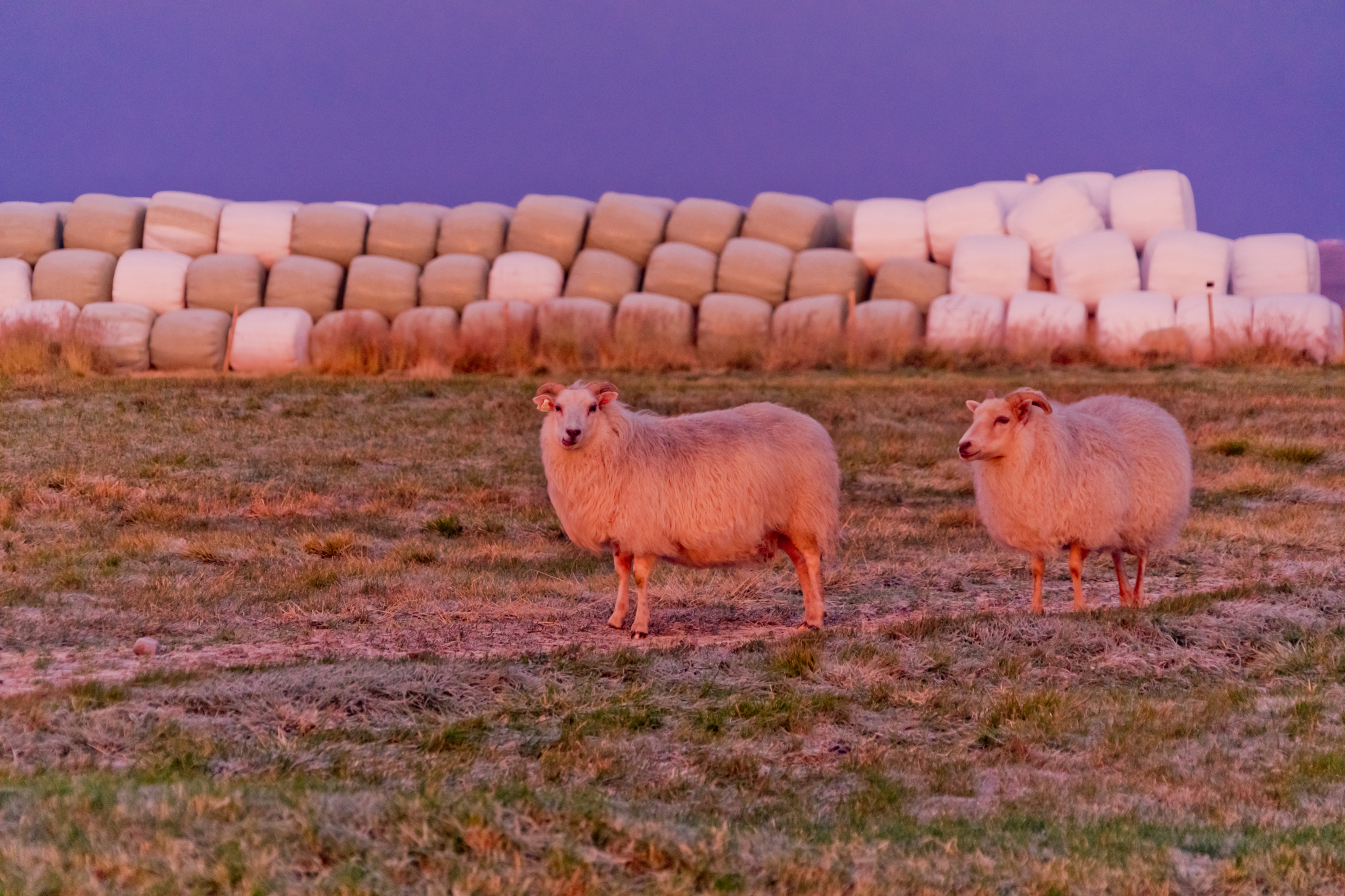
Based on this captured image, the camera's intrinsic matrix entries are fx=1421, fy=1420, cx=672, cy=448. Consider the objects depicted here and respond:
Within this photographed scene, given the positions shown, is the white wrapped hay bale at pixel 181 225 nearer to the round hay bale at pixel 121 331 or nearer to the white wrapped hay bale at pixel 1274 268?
the round hay bale at pixel 121 331

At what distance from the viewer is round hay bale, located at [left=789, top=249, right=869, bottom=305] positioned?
2578cm

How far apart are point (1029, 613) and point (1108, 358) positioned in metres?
16.4

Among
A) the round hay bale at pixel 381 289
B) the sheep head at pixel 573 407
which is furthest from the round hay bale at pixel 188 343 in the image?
the sheep head at pixel 573 407

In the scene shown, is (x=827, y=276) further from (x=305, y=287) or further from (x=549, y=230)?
(x=305, y=287)

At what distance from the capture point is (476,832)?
4254mm

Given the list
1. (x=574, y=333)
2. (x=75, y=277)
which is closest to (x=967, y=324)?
(x=574, y=333)

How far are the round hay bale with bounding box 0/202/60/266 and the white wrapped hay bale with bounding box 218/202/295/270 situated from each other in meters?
3.11

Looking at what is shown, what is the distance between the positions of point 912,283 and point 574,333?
→ 6.32 m

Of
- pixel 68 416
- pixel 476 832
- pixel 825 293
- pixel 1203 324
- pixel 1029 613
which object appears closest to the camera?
pixel 476 832

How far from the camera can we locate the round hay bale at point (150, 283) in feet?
83.3

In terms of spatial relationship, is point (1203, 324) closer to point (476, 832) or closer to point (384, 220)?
point (384, 220)

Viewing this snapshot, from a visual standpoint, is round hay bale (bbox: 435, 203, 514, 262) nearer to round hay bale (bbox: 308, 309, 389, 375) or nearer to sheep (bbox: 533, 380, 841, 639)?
round hay bale (bbox: 308, 309, 389, 375)

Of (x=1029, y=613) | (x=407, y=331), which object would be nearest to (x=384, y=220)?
(x=407, y=331)

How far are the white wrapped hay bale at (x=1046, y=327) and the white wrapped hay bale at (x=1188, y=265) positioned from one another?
1523mm
